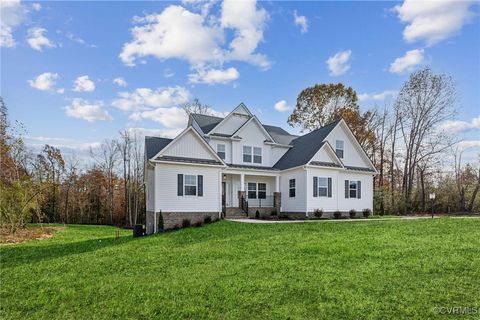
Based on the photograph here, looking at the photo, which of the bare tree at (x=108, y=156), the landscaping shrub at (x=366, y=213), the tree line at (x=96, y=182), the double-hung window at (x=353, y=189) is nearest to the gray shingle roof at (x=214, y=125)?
the double-hung window at (x=353, y=189)

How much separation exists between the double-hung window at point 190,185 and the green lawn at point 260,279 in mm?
6337

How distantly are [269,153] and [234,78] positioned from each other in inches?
228

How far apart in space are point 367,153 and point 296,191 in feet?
48.7

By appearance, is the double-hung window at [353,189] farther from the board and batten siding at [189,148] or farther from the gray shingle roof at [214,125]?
the board and batten siding at [189,148]

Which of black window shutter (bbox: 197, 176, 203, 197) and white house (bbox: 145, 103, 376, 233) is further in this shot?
black window shutter (bbox: 197, 176, 203, 197)

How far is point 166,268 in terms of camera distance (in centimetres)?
742

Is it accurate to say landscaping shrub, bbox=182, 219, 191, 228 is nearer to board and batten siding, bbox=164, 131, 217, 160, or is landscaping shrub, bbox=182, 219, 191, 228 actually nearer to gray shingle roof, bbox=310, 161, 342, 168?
board and batten siding, bbox=164, 131, 217, 160

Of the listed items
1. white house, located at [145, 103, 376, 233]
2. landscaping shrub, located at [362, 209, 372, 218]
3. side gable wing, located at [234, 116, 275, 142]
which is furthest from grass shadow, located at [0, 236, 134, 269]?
landscaping shrub, located at [362, 209, 372, 218]

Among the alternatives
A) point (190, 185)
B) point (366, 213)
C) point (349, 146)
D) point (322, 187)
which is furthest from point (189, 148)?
point (366, 213)

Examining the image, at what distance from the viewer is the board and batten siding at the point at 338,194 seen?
18.6 m

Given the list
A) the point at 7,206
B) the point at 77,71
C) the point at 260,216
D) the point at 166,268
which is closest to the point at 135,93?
the point at 77,71

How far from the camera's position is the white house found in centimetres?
1628

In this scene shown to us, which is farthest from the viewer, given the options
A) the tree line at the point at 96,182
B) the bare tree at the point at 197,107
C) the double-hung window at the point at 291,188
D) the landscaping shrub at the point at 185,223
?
the bare tree at the point at 197,107

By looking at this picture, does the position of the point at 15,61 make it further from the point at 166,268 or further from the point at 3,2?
the point at 166,268
